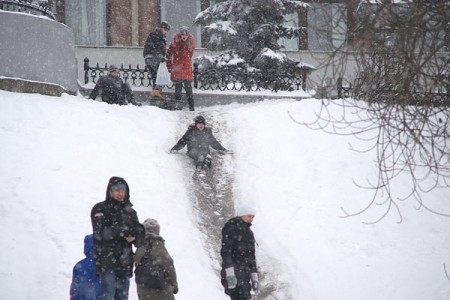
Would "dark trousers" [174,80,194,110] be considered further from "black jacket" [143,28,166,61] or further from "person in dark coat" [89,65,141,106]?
"person in dark coat" [89,65,141,106]

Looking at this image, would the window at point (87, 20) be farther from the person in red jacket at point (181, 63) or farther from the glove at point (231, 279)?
the glove at point (231, 279)

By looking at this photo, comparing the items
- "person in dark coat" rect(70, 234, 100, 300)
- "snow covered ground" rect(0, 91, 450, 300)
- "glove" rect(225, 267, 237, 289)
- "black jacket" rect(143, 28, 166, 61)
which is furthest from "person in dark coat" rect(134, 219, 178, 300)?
"black jacket" rect(143, 28, 166, 61)

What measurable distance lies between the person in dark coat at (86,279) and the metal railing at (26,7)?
28.7ft

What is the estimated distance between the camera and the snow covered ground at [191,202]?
885cm

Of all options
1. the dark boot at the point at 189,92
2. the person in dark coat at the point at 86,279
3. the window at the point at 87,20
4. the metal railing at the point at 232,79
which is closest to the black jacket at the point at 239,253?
the person in dark coat at the point at 86,279

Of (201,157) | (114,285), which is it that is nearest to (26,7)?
(201,157)

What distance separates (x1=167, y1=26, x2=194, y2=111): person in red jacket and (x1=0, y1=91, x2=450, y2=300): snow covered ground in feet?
5.16

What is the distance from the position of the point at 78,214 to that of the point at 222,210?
8.81 feet

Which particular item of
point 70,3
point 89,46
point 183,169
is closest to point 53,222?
point 183,169

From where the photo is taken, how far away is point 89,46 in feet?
75.2

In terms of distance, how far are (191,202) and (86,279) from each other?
452 centimetres

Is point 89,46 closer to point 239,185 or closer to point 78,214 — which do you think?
point 239,185

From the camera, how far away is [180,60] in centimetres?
1566

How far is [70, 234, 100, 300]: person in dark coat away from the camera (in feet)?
22.0
